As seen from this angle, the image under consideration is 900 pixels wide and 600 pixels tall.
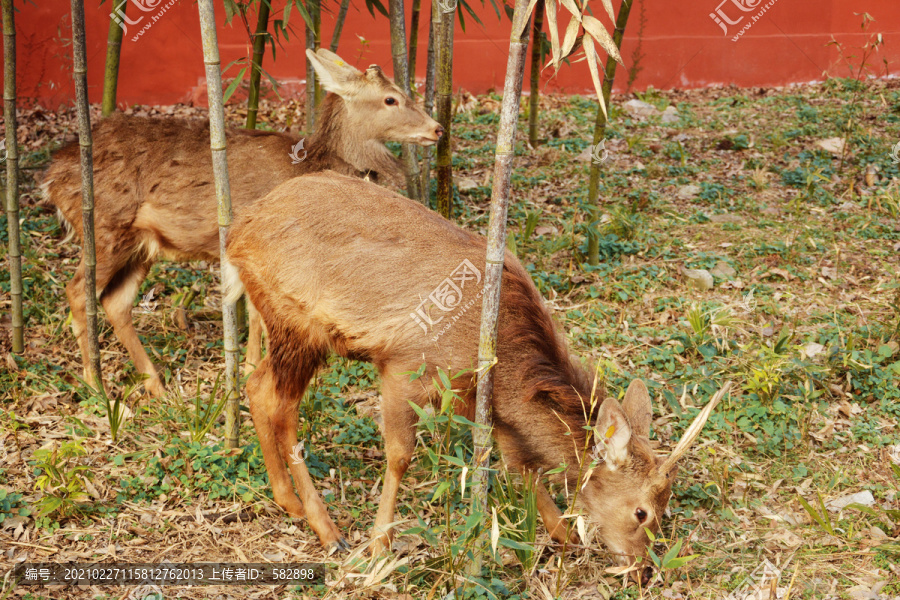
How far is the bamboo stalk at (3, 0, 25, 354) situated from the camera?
4611mm

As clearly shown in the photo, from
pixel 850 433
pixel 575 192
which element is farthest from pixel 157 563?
pixel 575 192

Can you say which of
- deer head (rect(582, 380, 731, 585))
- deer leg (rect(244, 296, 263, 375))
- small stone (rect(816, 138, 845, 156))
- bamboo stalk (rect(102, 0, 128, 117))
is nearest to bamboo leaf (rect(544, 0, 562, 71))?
deer head (rect(582, 380, 731, 585))

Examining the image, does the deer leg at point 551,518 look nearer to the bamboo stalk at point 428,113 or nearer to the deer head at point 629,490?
the deer head at point 629,490

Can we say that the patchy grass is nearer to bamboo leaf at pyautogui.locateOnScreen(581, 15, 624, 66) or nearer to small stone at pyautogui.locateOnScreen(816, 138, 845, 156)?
small stone at pyautogui.locateOnScreen(816, 138, 845, 156)

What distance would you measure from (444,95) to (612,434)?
9.09ft

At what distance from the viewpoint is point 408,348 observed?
358cm

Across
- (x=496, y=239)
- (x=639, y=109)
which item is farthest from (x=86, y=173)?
(x=639, y=109)

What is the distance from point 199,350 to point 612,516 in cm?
322

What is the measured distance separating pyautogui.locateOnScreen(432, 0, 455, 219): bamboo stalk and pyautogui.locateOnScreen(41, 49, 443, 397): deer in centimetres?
10

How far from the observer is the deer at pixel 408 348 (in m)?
3.55

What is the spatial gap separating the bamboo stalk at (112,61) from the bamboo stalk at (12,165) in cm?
63

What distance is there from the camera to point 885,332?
5.09 meters

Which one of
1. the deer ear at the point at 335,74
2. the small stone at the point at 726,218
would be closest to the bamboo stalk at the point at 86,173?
the deer ear at the point at 335,74

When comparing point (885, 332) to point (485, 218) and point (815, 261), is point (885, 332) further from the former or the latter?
point (485, 218)
